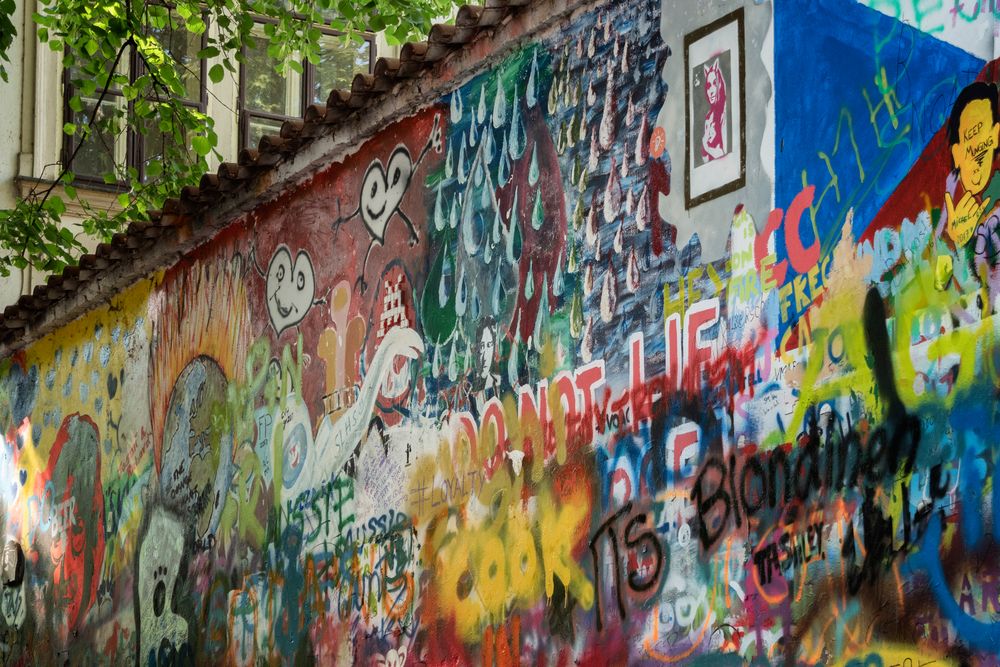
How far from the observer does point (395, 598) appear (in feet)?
22.5

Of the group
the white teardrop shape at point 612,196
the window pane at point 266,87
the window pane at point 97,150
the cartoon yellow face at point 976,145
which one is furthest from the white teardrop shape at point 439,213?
the window pane at point 266,87

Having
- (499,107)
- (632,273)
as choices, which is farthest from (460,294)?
(632,273)

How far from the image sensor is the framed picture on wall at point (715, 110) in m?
5.29

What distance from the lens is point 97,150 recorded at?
51.1ft

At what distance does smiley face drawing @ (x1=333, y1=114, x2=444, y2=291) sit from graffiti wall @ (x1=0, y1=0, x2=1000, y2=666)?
0.07ft

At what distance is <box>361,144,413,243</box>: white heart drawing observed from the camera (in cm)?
728

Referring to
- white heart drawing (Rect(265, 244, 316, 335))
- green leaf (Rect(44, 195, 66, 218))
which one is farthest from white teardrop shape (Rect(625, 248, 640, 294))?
green leaf (Rect(44, 195, 66, 218))

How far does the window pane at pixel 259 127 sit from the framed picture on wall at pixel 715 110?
37.0 feet

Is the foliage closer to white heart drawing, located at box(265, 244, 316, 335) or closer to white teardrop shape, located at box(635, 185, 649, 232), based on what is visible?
white heart drawing, located at box(265, 244, 316, 335)

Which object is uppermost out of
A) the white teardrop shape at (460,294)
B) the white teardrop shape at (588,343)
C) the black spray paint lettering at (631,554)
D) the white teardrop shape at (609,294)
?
the white teardrop shape at (460,294)

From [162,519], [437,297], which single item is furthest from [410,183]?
[162,519]

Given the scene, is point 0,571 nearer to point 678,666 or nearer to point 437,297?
point 437,297

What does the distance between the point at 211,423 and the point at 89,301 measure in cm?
224

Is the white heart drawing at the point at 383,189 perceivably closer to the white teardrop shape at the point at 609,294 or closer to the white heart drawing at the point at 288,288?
the white heart drawing at the point at 288,288
